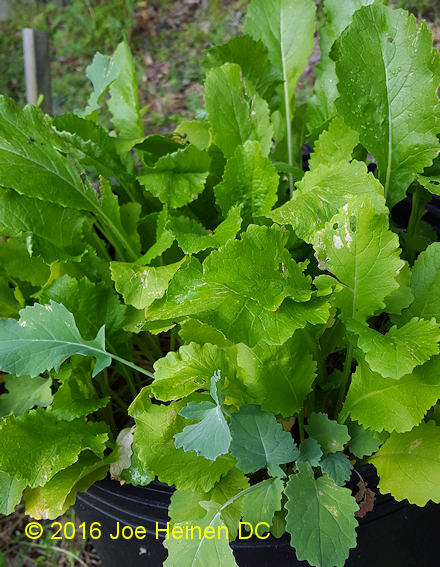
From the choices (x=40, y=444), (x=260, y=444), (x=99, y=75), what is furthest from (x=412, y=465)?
(x=99, y=75)

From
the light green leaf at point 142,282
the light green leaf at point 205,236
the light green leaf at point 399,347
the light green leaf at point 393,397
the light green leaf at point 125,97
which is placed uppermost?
the light green leaf at point 125,97

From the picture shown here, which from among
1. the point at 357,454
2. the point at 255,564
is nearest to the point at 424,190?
the point at 357,454

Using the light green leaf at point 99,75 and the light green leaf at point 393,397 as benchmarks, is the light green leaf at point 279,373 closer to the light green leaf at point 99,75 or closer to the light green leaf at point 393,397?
the light green leaf at point 393,397

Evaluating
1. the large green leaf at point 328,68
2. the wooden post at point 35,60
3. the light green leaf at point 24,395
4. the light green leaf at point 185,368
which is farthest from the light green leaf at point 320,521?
the wooden post at point 35,60

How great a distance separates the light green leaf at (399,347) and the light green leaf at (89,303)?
322mm

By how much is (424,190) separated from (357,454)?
1.21 ft

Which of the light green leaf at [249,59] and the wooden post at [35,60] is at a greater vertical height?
the light green leaf at [249,59]

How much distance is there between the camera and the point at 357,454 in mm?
631

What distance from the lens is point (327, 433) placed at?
2.05 ft

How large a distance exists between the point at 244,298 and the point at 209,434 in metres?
0.13

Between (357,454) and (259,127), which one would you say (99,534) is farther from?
(259,127)

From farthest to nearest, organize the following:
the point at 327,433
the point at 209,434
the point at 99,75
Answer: the point at 99,75 < the point at 327,433 < the point at 209,434

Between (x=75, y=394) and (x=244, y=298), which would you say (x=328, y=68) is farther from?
(x=75, y=394)

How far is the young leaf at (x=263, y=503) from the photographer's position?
56 centimetres
